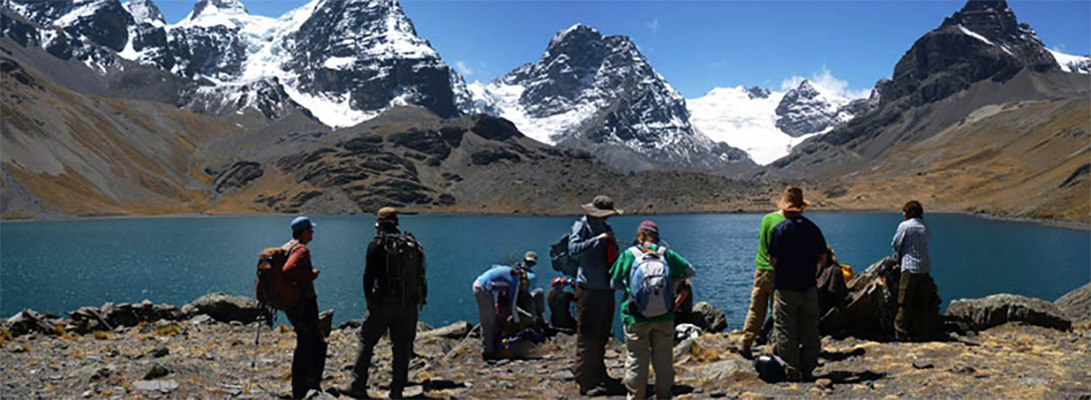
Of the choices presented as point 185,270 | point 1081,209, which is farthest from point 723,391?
point 1081,209

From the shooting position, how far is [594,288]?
10930 mm

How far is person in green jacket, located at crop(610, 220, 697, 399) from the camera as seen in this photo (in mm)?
9234

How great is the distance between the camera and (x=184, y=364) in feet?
43.0

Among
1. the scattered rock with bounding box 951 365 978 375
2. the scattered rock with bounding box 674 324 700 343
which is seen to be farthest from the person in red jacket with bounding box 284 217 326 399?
the scattered rock with bounding box 951 365 978 375

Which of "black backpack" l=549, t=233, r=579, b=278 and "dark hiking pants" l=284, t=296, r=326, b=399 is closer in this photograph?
"dark hiking pants" l=284, t=296, r=326, b=399

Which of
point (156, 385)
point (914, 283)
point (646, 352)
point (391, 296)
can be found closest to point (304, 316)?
point (391, 296)

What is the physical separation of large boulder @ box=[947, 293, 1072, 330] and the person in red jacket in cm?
1387

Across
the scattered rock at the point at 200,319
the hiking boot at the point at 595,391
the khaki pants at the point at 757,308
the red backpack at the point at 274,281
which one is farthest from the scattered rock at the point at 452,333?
the khaki pants at the point at 757,308

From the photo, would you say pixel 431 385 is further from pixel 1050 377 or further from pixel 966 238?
pixel 966 238

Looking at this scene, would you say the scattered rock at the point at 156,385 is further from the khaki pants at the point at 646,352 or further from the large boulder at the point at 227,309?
the large boulder at the point at 227,309

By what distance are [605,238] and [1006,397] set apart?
6011 millimetres

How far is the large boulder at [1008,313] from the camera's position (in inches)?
611

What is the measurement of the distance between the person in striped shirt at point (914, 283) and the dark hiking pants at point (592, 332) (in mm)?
6512

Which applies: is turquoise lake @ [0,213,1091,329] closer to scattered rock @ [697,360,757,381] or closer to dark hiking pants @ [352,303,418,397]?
dark hiking pants @ [352,303,418,397]
